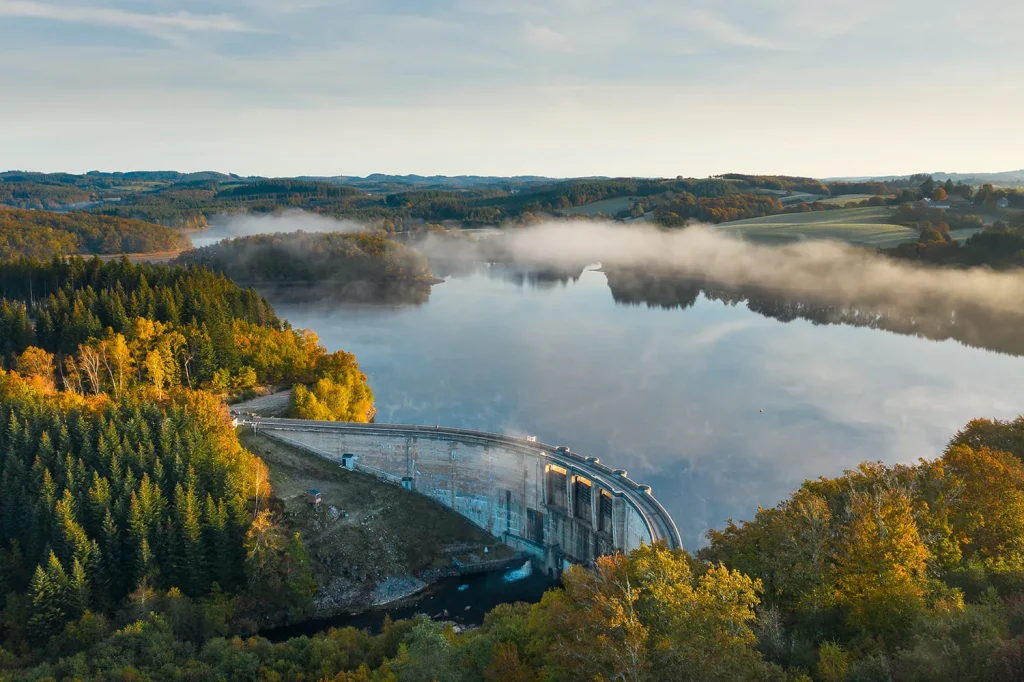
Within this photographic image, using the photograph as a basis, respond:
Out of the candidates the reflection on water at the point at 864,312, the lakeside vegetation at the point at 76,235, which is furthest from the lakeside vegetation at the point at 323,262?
the reflection on water at the point at 864,312

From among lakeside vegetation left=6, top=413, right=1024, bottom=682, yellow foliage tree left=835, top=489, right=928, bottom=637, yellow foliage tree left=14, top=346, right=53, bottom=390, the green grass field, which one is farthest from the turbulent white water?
the green grass field

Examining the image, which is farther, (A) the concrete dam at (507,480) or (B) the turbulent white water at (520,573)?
(B) the turbulent white water at (520,573)

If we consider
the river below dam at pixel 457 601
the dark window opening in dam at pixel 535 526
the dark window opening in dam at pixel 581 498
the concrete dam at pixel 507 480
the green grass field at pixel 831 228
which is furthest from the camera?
the green grass field at pixel 831 228

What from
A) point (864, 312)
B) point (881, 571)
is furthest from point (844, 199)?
point (881, 571)

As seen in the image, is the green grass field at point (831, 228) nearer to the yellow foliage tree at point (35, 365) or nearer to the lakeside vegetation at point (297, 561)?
the lakeside vegetation at point (297, 561)

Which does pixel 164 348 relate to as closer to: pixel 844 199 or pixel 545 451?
pixel 545 451

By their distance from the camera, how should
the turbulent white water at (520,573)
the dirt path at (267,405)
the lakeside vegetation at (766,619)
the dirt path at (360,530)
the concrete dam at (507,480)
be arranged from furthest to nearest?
the dirt path at (267,405)
the turbulent white water at (520,573)
the concrete dam at (507,480)
the dirt path at (360,530)
the lakeside vegetation at (766,619)
